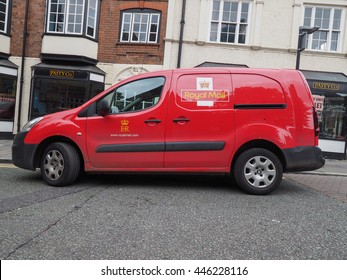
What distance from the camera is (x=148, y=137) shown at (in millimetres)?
5031

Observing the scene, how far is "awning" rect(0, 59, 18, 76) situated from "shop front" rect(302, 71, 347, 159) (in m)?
11.7

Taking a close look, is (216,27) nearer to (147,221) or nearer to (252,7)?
(252,7)

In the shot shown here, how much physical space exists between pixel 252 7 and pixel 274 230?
1139 centimetres

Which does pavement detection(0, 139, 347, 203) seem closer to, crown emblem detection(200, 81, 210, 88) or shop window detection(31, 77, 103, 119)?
crown emblem detection(200, 81, 210, 88)

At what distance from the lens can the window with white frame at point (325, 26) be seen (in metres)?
12.5

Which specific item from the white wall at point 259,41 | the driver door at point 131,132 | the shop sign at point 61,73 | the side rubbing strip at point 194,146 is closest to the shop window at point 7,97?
the shop sign at point 61,73

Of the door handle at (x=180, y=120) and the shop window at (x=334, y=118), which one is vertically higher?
the shop window at (x=334, y=118)

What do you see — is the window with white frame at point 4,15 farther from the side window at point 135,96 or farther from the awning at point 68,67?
the side window at point 135,96

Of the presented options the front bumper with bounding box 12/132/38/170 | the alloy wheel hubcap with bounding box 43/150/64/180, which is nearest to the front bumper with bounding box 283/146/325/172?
the alloy wheel hubcap with bounding box 43/150/64/180

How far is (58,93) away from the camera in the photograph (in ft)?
41.5

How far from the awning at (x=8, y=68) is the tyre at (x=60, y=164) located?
353 inches

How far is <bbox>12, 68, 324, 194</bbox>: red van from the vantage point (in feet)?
16.2

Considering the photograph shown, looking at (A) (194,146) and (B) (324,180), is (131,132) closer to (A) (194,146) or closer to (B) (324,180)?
(A) (194,146)

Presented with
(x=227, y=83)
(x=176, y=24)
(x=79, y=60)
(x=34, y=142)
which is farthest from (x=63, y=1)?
(x=227, y=83)
